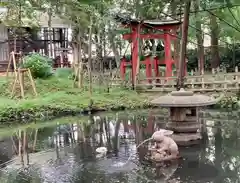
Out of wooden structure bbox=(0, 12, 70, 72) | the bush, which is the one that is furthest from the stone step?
wooden structure bbox=(0, 12, 70, 72)

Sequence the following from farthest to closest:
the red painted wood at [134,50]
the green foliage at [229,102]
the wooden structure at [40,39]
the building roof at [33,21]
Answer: the wooden structure at [40,39], the building roof at [33,21], the red painted wood at [134,50], the green foliage at [229,102]

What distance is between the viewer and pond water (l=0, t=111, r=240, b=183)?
5.48m

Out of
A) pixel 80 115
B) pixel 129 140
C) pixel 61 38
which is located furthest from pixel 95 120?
pixel 61 38

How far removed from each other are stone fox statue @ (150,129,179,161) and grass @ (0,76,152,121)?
7.15 meters

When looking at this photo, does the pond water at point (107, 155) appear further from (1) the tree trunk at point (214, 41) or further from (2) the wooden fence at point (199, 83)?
(1) the tree trunk at point (214, 41)

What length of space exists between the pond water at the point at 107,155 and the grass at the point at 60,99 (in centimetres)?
153

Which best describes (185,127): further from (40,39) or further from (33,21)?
(40,39)

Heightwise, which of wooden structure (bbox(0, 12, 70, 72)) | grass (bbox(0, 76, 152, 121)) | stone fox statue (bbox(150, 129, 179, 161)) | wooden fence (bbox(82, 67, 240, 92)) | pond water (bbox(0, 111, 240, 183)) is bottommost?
pond water (bbox(0, 111, 240, 183))

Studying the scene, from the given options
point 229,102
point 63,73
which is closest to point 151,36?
point 229,102

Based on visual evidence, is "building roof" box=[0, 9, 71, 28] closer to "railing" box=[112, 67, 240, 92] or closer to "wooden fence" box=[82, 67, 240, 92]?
"wooden fence" box=[82, 67, 240, 92]

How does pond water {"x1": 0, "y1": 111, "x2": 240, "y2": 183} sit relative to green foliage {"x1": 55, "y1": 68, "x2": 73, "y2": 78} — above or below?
below

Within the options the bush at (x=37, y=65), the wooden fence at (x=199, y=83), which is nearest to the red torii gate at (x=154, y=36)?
the wooden fence at (x=199, y=83)

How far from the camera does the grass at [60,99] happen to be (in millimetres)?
12553

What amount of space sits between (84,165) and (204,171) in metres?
2.11
